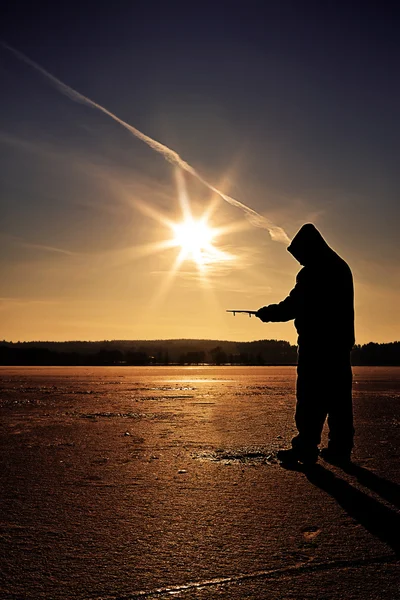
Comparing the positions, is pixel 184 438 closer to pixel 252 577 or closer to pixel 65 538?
pixel 65 538

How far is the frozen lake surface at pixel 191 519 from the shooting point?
2453 millimetres

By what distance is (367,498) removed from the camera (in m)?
3.86

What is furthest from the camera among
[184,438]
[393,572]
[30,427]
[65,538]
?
[30,427]

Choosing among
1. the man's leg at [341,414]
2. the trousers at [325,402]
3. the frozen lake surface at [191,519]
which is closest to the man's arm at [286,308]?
the trousers at [325,402]

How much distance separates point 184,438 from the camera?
6.61 m

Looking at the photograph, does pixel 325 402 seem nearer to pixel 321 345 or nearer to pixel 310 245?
pixel 321 345

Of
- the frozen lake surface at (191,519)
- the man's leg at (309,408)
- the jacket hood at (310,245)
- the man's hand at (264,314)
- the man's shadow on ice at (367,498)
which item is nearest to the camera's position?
the frozen lake surface at (191,519)

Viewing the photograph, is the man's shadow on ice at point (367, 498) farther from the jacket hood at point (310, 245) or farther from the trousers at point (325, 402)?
the jacket hood at point (310, 245)

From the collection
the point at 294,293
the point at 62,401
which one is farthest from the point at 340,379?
the point at 62,401

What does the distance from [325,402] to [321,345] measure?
52 centimetres

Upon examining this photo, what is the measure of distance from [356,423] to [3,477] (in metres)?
5.32

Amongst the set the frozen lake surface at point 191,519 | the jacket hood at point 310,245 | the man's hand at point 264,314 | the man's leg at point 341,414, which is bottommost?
the frozen lake surface at point 191,519

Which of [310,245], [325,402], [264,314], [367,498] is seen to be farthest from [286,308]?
[367,498]

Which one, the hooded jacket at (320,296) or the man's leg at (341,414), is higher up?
the hooded jacket at (320,296)
